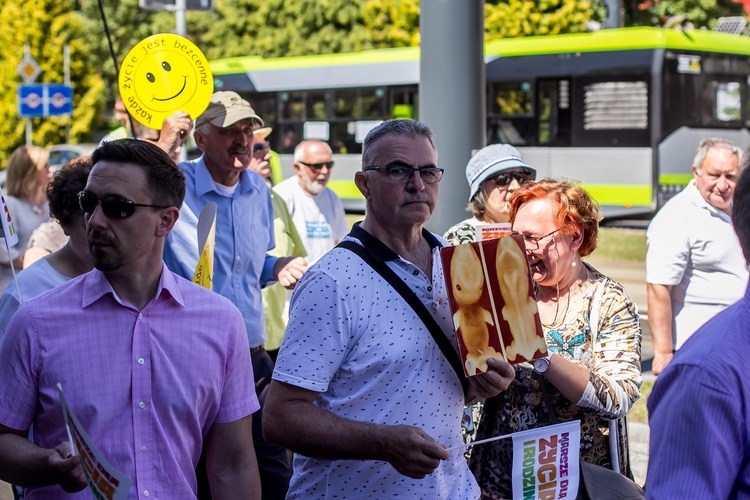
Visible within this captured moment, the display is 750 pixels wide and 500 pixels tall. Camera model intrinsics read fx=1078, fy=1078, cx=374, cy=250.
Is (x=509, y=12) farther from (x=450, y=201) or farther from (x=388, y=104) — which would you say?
(x=450, y=201)

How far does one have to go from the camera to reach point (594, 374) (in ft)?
11.7

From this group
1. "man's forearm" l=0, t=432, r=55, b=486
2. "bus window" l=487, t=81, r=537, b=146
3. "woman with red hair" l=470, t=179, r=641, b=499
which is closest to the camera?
"man's forearm" l=0, t=432, r=55, b=486

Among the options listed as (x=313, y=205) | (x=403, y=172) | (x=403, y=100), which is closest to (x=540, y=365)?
(x=403, y=172)

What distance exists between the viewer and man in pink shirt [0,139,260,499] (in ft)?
9.02

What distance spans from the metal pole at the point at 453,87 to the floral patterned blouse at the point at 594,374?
248 cm

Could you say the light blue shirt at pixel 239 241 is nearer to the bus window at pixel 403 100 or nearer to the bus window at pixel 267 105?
the bus window at pixel 403 100

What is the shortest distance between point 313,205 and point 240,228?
9.70 ft

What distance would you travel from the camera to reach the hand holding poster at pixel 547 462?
3160mm

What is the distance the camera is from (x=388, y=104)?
24891 mm

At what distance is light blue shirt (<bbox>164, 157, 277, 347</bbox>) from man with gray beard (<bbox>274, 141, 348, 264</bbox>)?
2.48m

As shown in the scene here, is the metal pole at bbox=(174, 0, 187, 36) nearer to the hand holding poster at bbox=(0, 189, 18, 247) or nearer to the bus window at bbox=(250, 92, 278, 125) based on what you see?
the hand holding poster at bbox=(0, 189, 18, 247)

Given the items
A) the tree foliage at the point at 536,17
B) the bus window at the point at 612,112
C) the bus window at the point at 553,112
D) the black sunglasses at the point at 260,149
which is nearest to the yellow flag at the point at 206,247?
the black sunglasses at the point at 260,149

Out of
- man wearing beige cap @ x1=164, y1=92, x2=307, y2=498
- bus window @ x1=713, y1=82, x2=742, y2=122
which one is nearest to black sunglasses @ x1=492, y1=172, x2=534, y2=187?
man wearing beige cap @ x1=164, y1=92, x2=307, y2=498

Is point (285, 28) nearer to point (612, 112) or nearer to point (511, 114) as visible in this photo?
point (511, 114)
